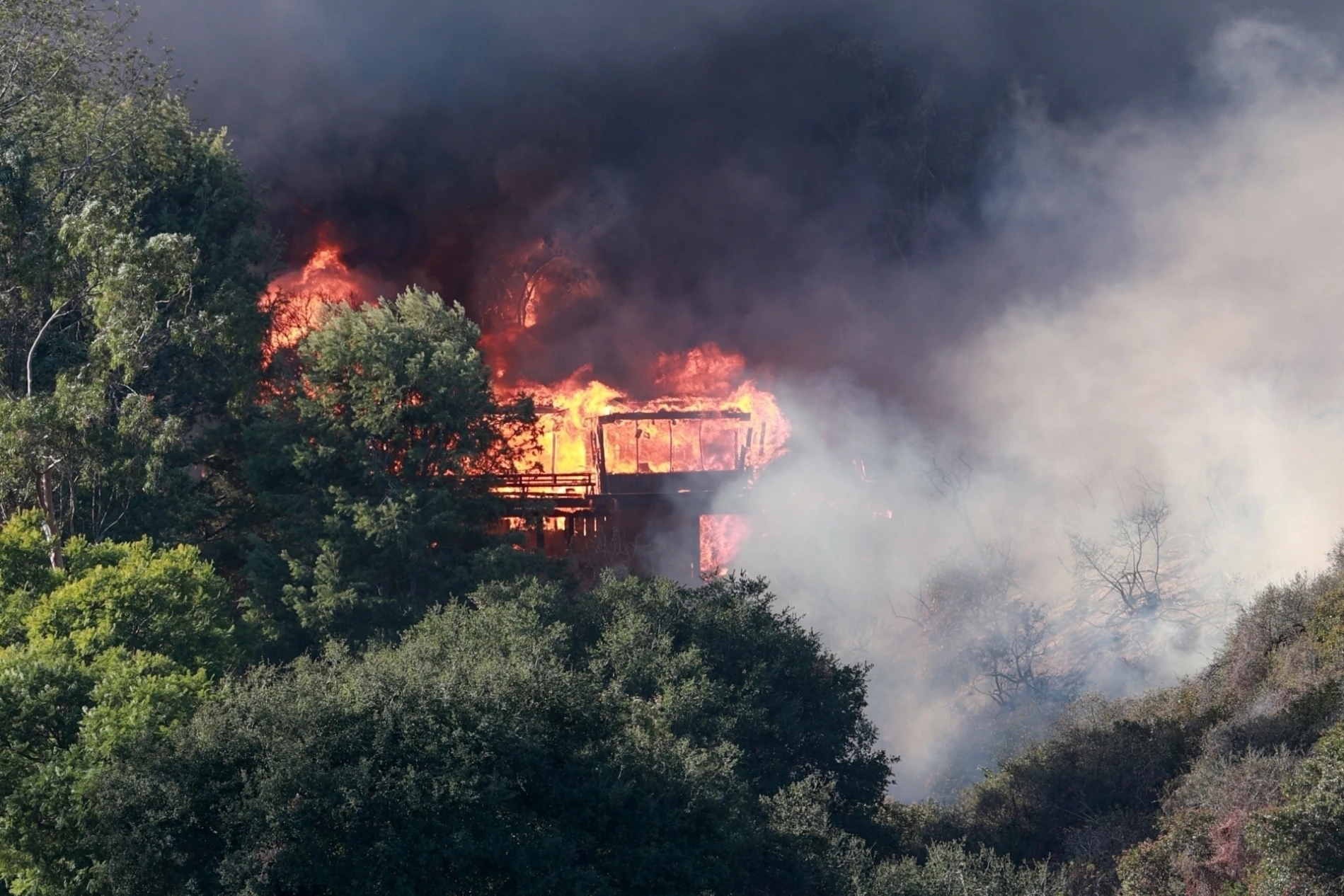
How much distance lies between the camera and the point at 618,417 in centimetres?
5191

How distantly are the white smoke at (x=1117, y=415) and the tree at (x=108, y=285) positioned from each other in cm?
2210

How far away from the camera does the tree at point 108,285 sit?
29.7 m

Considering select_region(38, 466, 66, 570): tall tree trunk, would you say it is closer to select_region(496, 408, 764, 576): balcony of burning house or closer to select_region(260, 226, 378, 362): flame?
select_region(496, 408, 764, 576): balcony of burning house

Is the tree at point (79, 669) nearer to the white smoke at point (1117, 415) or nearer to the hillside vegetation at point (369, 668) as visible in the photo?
the hillside vegetation at point (369, 668)

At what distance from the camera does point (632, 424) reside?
5494cm

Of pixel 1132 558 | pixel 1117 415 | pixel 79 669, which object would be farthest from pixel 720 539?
pixel 79 669

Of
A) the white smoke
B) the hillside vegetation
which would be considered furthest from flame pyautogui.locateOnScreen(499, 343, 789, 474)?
the hillside vegetation

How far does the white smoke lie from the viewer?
161 feet

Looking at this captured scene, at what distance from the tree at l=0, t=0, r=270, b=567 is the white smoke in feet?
72.5

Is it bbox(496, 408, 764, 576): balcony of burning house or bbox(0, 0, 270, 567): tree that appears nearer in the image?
bbox(0, 0, 270, 567): tree

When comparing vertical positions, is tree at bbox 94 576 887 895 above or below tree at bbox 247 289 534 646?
below

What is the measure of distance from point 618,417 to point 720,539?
19.6 ft

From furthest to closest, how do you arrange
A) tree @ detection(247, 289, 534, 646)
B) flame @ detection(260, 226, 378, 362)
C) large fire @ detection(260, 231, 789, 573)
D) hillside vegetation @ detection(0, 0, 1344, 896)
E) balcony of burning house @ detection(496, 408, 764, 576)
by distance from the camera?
flame @ detection(260, 226, 378, 362) → large fire @ detection(260, 231, 789, 573) → balcony of burning house @ detection(496, 408, 764, 576) → tree @ detection(247, 289, 534, 646) → hillside vegetation @ detection(0, 0, 1344, 896)

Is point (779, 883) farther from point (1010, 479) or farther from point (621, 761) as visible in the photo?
point (1010, 479)
